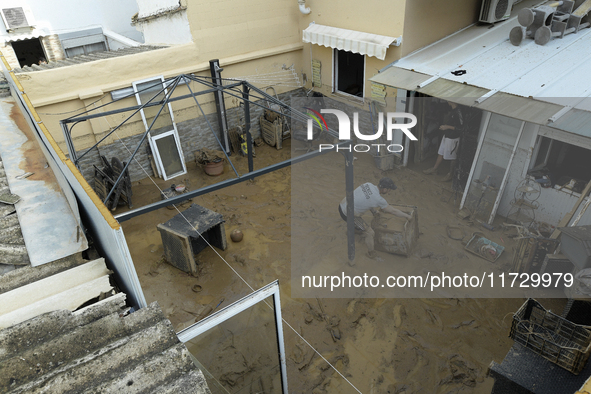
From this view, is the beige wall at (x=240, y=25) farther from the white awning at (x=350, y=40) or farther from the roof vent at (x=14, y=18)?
the roof vent at (x=14, y=18)

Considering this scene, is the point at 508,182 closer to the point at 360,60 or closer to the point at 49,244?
the point at 360,60

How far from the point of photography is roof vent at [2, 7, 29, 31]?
13250 mm

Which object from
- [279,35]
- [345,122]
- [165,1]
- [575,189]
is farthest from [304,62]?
[575,189]

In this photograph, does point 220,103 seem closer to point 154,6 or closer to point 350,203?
point 154,6

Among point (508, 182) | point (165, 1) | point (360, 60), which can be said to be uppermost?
point (165, 1)

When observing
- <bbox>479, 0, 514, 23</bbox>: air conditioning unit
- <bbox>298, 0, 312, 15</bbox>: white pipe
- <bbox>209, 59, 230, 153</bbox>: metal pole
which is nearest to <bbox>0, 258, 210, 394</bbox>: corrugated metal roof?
<bbox>209, 59, 230, 153</bbox>: metal pole

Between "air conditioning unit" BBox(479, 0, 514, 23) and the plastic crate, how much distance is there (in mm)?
7566

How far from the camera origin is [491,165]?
8492 mm

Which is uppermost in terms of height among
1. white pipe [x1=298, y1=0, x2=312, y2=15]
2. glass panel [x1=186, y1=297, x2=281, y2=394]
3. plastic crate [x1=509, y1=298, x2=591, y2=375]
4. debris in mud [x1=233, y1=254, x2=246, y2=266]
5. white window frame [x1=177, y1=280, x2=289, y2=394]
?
white pipe [x1=298, y1=0, x2=312, y2=15]

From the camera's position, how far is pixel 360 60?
13.2 metres

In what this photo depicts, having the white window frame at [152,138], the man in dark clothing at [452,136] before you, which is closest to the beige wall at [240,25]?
the white window frame at [152,138]

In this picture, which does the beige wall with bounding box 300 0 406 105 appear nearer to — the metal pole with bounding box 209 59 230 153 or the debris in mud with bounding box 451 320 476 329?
the metal pole with bounding box 209 59 230 153

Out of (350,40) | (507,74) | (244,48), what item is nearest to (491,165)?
(507,74)

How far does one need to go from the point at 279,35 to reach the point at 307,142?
3.30 meters
